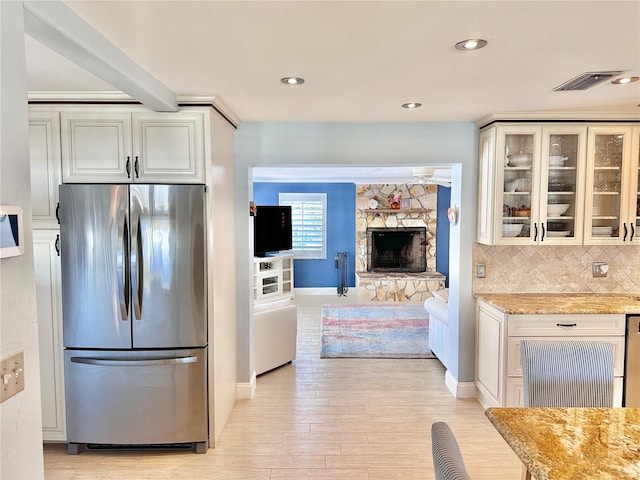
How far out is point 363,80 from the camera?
7.81ft

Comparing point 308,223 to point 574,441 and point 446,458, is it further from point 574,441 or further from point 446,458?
point 446,458

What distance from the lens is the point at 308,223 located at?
26.9 ft

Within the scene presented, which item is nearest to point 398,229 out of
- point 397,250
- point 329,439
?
point 397,250

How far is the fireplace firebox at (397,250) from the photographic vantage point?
8117 millimetres

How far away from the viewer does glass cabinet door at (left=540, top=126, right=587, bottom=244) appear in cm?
325

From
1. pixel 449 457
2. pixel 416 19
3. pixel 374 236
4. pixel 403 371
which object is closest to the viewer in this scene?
pixel 449 457

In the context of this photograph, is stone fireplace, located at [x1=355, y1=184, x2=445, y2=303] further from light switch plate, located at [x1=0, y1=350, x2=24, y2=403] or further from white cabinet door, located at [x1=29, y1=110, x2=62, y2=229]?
light switch plate, located at [x1=0, y1=350, x2=24, y2=403]

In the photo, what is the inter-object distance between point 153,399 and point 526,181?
11.1 feet

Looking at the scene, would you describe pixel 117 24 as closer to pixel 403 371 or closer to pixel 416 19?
pixel 416 19

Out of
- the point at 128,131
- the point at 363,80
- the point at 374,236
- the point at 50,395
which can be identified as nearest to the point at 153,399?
the point at 50,395

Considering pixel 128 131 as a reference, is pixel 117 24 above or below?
above

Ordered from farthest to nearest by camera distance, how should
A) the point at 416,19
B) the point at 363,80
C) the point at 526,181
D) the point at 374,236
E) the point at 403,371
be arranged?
the point at 374,236 < the point at 403,371 < the point at 526,181 < the point at 363,80 < the point at 416,19

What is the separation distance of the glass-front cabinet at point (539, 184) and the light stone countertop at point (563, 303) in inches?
19.2

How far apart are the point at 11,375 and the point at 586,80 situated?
3.15 metres
